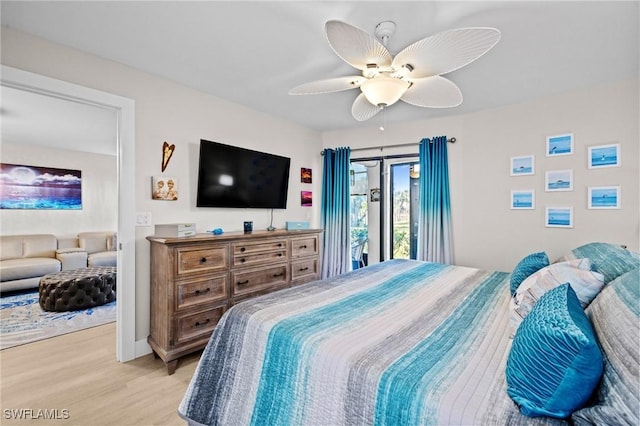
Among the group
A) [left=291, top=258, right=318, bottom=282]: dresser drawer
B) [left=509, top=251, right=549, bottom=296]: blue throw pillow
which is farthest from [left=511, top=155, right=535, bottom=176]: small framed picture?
[left=291, top=258, right=318, bottom=282]: dresser drawer

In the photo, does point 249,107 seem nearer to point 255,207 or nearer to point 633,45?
point 255,207

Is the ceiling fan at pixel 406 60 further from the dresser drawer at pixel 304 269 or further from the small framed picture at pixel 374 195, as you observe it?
the small framed picture at pixel 374 195

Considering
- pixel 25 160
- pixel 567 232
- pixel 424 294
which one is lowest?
pixel 424 294

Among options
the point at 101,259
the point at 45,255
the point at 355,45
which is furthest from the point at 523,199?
the point at 45,255

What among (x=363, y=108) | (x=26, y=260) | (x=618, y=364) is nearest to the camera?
(x=618, y=364)

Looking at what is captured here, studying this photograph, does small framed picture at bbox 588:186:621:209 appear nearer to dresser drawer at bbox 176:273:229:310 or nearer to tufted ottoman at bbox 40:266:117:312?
dresser drawer at bbox 176:273:229:310

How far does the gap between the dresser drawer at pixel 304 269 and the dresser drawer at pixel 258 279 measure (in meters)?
0.12

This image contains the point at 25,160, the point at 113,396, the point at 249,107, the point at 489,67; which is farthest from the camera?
the point at 25,160

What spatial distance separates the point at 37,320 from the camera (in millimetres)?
3230

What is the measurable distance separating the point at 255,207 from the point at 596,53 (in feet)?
11.0

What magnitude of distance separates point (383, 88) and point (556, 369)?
5.17 ft

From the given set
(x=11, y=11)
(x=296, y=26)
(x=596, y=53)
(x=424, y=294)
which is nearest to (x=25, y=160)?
(x=11, y=11)

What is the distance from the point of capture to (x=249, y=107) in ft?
11.2

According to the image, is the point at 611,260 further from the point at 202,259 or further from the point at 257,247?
the point at 202,259
